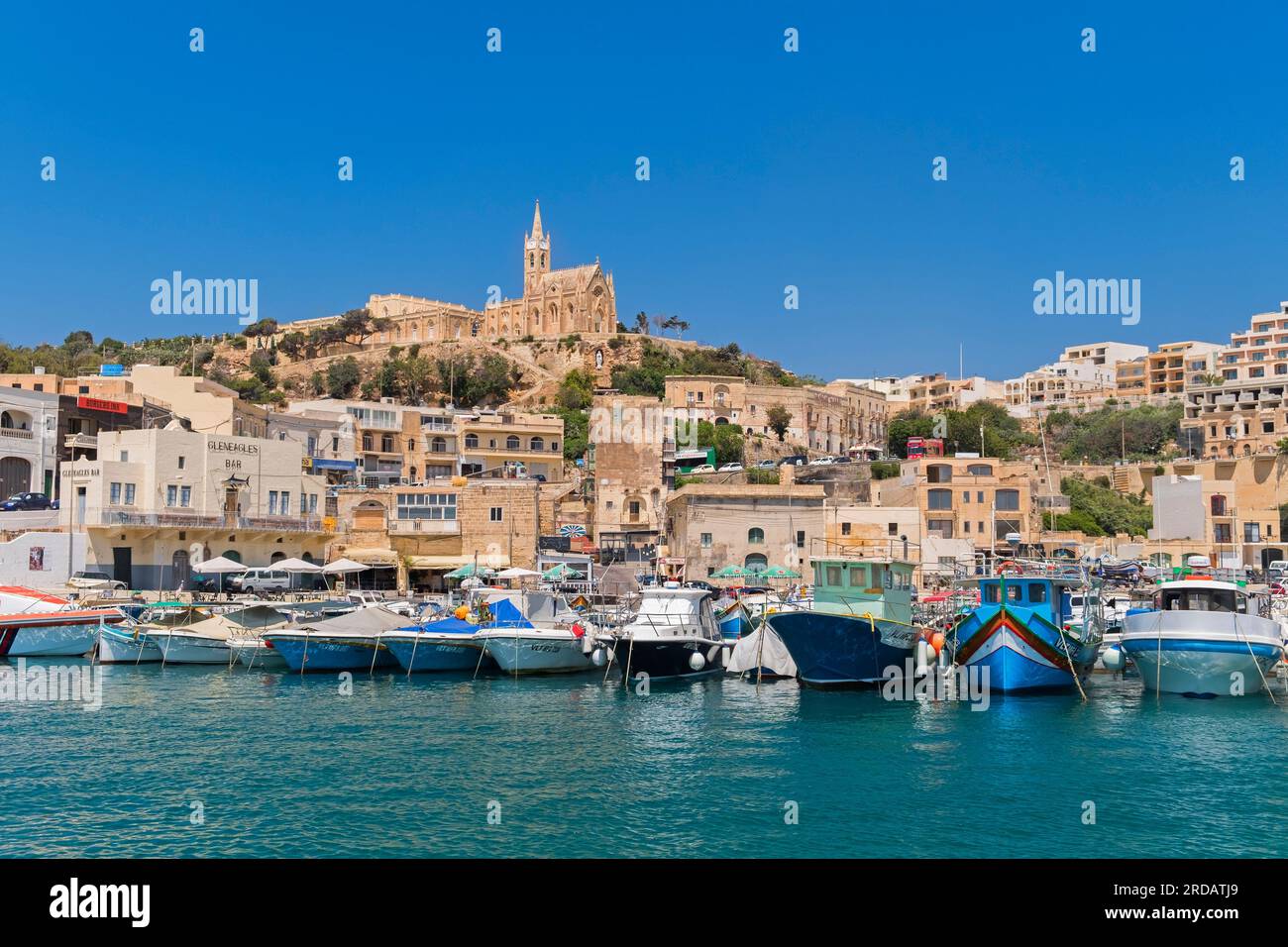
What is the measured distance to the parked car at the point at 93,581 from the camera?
43625mm

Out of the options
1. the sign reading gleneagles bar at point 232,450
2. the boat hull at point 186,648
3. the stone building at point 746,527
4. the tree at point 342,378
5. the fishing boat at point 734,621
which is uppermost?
the tree at point 342,378

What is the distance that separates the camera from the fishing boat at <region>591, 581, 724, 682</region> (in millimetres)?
→ 30125

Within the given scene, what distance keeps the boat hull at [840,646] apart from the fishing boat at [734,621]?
708 cm

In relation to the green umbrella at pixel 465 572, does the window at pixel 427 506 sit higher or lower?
higher

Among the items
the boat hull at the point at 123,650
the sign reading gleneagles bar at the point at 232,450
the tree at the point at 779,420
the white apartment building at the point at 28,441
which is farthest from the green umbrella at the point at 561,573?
the tree at the point at 779,420

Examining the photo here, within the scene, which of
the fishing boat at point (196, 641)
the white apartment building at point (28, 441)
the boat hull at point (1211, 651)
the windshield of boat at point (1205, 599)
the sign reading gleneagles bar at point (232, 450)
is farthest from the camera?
the white apartment building at point (28, 441)

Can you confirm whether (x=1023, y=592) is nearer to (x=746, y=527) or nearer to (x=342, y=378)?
(x=746, y=527)

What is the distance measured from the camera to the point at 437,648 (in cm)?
3206

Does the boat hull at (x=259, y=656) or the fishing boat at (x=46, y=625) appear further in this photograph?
the fishing boat at (x=46, y=625)

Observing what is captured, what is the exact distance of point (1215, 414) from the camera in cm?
9069

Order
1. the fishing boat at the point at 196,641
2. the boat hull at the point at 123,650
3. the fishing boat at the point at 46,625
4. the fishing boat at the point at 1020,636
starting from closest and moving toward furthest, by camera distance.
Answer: the fishing boat at the point at 1020,636, the fishing boat at the point at 196,641, the boat hull at the point at 123,650, the fishing boat at the point at 46,625

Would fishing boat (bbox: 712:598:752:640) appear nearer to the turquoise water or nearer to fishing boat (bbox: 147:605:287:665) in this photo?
the turquoise water

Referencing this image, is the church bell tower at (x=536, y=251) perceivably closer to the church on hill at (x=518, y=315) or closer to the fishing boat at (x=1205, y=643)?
the church on hill at (x=518, y=315)
